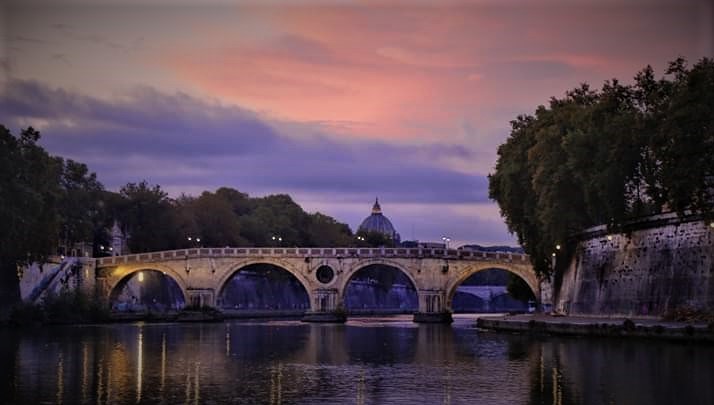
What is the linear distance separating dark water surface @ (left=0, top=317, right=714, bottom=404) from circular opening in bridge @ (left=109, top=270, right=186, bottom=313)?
4209cm

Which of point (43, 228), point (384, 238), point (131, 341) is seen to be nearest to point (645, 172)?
point (131, 341)

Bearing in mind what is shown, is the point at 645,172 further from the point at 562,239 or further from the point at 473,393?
the point at 473,393

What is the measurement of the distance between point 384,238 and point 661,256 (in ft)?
301

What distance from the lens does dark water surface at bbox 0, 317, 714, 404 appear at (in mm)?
23422

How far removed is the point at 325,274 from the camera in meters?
86.1

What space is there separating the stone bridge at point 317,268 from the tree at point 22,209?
68.4 ft

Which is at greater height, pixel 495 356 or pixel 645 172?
pixel 645 172

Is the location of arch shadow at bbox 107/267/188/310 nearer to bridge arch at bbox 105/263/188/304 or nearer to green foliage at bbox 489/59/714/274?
bridge arch at bbox 105/263/188/304

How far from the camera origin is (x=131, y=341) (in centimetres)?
4669

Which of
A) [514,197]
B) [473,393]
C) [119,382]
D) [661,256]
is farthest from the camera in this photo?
[514,197]

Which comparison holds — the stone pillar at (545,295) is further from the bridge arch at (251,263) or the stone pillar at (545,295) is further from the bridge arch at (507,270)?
the bridge arch at (251,263)

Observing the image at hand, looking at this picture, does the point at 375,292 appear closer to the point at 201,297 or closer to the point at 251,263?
the point at 251,263

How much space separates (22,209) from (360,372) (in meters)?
32.3

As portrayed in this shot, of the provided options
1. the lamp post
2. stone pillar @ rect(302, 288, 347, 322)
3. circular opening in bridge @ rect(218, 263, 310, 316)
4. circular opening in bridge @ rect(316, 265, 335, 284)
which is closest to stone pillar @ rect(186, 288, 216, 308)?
stone pillar @ rect(302, 288, 347, 322)
